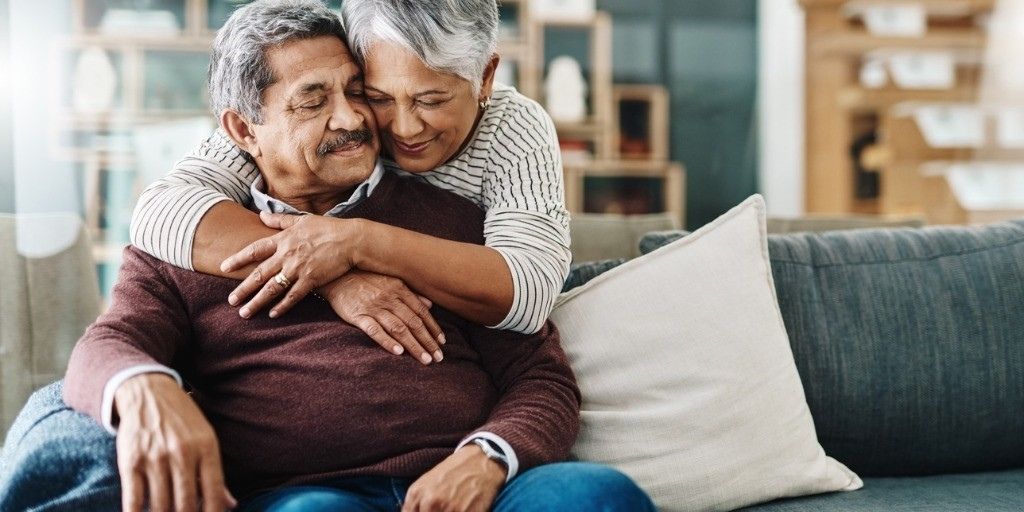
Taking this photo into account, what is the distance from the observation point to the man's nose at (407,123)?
142cm

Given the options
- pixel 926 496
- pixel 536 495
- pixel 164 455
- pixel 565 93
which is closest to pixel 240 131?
pixel 164 455

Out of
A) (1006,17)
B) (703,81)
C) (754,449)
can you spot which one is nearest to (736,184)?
(703,81)

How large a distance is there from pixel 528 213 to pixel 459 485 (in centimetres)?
43

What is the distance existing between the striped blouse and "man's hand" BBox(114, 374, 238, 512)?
273 mm

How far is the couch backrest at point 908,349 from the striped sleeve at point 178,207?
0.76m

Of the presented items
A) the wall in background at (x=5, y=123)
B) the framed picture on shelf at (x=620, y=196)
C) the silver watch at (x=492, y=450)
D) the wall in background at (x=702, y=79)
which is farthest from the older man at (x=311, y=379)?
the wall in background at (x=702, y=79)

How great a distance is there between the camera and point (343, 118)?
1.38 meters

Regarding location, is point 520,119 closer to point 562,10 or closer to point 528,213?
point 528,213

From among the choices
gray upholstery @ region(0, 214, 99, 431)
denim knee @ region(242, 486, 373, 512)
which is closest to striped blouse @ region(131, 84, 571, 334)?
denim knee @ region(242, 486, 373, 512)

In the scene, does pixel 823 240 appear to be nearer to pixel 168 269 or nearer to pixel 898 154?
pixel 168 269

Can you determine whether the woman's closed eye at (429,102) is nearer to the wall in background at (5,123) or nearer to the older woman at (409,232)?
the older woman at (409,232)

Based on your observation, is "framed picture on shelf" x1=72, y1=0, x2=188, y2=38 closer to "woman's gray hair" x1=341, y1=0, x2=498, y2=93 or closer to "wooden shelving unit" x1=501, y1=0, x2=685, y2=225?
"wooden shelving unit" x1=501, y1=0, x2=685, y2=225

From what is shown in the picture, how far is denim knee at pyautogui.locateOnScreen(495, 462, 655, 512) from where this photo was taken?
3.57 ft

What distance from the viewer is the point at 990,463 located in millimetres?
1673
